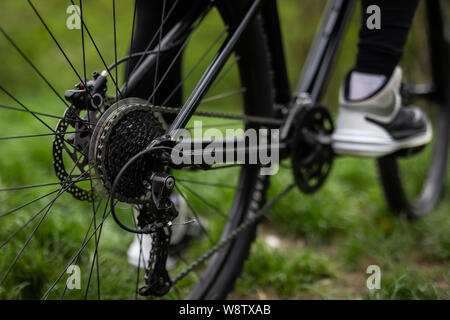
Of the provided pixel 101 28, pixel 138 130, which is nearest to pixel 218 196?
pixel 138 130

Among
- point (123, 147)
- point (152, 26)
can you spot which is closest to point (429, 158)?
point (152, 26)

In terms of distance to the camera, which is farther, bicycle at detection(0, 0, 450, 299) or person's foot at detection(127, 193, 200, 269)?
person's foot at detection(127, 193, 200, 269)

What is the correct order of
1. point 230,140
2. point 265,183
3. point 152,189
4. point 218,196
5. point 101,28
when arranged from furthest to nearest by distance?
point 101,28, point 218,196, point 265,183, point 230,140, point 152,189

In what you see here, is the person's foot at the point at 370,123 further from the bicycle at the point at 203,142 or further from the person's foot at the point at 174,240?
the person's foot at the point at 174,240

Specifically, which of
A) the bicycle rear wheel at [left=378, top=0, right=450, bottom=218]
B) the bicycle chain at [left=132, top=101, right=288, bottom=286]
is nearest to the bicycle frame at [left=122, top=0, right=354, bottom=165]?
the bicycle chain at [left=132, top=101, right=288, bottom=286]

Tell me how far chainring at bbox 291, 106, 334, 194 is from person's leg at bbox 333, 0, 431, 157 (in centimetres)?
6

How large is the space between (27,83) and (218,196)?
5.82 meters

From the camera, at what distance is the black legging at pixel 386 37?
4.78 feet

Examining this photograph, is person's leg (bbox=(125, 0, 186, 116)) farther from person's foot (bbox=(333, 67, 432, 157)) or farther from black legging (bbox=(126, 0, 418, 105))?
person's foot (bbox=(333, 67, 432, 157))

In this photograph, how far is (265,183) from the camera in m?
1.64

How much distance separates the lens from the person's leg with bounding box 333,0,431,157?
1.49m

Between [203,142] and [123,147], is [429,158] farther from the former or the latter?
[123,147]

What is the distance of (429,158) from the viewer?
279 cm
